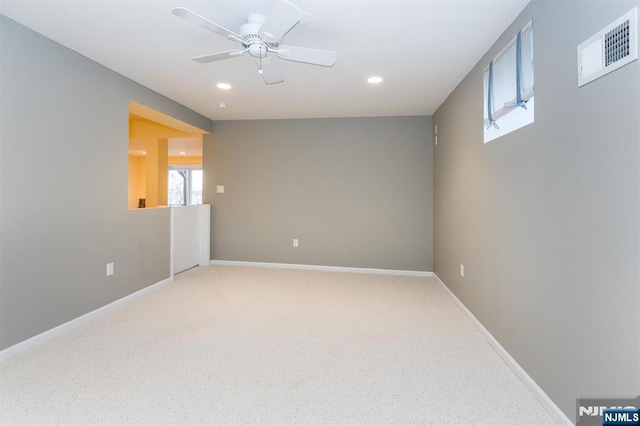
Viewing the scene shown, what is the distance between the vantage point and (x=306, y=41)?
7.91ft

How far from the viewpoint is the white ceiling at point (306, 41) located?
77.9 inches

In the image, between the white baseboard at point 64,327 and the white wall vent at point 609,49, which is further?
the white baseboard at point 64,327

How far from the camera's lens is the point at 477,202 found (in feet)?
8.91

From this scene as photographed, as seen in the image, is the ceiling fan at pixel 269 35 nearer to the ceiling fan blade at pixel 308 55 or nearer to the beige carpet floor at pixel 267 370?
the ceiling fan blade at pixel 308 55

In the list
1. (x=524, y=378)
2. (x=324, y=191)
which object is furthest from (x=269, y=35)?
(x=324, y=191)

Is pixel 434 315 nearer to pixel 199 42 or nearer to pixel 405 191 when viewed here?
pixel 405 191

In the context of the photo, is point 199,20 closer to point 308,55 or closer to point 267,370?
point 308,55

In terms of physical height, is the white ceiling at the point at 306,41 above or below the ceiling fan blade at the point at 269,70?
above

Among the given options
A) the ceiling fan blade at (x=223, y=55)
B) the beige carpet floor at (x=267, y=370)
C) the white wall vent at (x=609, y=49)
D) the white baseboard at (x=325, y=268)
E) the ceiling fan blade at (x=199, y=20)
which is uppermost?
the ceiling fan blade at (x=223, y=55)

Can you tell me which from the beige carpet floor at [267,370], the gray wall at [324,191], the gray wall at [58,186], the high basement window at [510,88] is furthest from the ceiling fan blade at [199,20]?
the gray wall at [324,191]

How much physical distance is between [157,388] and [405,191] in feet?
12.6

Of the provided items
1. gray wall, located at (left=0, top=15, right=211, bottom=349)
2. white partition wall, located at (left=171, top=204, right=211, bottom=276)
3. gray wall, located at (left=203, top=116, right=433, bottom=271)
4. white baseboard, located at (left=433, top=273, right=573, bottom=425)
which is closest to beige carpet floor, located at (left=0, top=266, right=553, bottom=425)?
white baseboard, located at (left=433, top=273, right=573, bottom=425)

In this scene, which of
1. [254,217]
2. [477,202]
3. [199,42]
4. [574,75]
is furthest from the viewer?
[254,217]

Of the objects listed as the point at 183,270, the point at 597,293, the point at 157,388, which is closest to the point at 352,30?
the point at 597,293
